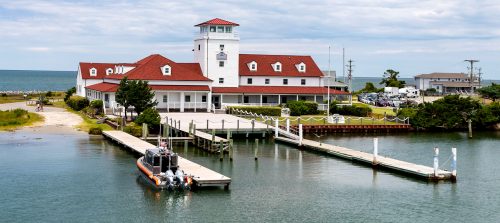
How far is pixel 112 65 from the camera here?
95.6 meters

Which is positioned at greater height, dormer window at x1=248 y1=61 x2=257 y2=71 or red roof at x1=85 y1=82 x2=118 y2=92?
dormer window at x1=248 y1=61 x2=257 y2=71

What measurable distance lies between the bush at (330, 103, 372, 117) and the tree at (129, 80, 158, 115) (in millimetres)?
23871

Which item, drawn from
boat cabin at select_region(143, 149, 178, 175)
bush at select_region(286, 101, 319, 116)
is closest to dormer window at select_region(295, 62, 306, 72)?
bush at select_region(286, 101, 319, 116)

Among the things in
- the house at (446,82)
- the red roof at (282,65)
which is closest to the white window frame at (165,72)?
the red roof at (282,65)

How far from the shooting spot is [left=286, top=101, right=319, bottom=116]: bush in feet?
258

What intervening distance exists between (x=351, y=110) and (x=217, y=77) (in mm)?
16516

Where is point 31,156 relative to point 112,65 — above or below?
below

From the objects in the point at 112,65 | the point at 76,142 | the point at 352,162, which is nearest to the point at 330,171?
the point at 352,162

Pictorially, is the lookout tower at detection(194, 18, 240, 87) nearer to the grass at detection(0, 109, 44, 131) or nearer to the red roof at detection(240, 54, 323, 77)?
the red roof at detection(240, 54, 323, 77)

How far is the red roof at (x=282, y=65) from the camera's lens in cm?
8706

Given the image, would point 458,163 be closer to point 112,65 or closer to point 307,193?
point 307,193

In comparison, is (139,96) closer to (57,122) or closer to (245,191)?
(57,122)

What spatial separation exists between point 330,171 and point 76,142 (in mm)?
23267

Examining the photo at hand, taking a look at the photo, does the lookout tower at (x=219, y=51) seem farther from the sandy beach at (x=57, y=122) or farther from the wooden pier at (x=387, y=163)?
the wooden pier at (x=387, y=163)
